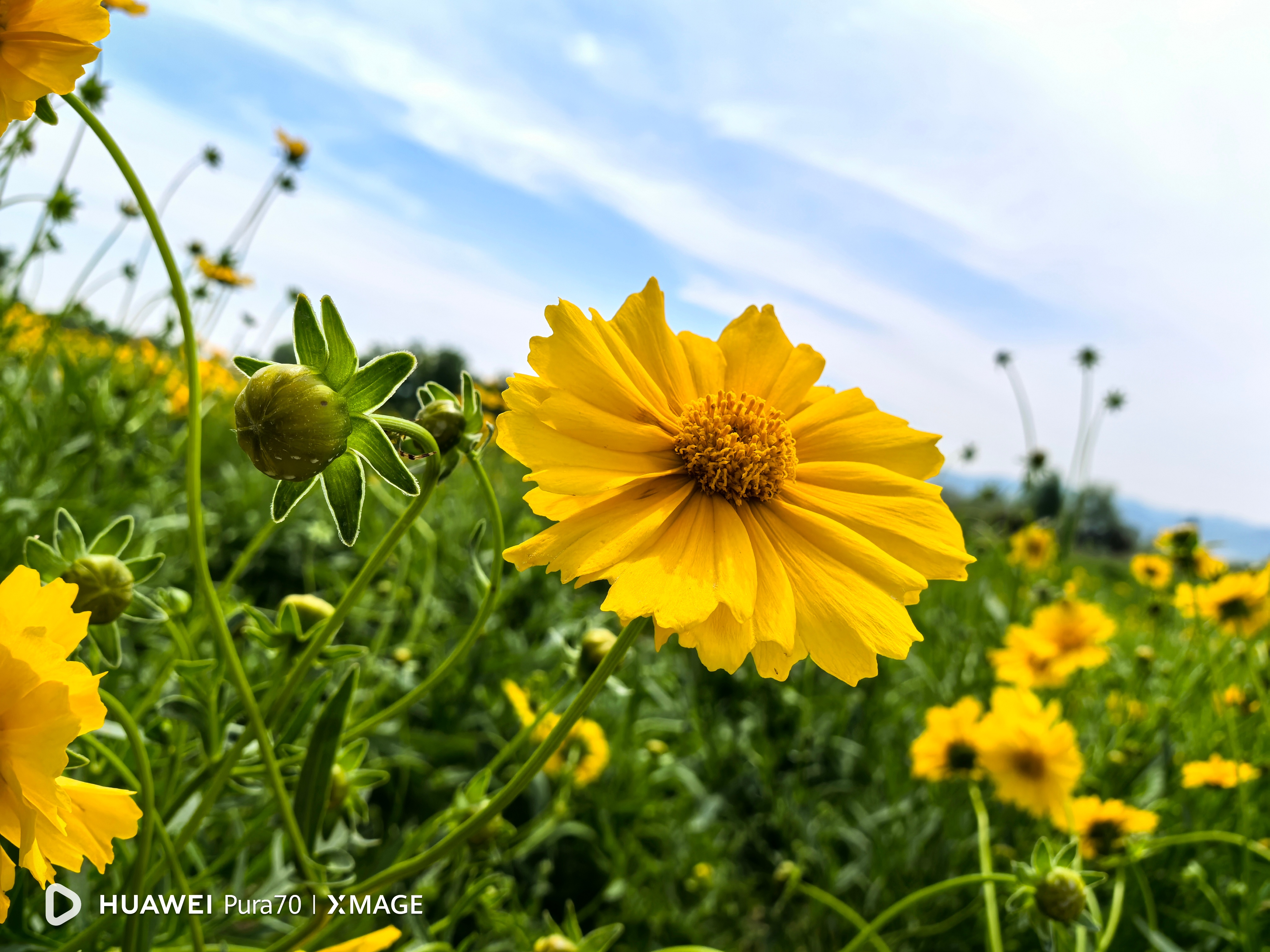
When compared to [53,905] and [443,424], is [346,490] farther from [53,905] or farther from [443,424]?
[53,905]

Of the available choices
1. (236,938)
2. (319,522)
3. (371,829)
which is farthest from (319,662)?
(319,522)

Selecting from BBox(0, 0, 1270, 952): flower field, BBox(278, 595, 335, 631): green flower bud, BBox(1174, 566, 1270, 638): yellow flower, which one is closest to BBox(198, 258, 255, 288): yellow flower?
BBox(0, 0, 1270, 952): flower field

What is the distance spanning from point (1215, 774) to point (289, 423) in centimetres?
191

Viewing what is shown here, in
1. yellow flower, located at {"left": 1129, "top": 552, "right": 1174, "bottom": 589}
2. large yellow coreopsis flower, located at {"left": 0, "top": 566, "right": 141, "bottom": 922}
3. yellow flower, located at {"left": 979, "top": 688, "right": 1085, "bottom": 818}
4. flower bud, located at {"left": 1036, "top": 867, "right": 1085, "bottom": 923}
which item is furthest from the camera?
yellow flower, located at {"left": 1129, "top": 552, "right": 1174, "bottom": 589}

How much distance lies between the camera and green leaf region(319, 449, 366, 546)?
1.48 feet

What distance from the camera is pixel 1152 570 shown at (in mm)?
2676

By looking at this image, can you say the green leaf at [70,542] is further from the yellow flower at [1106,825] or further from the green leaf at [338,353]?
the yellow flower at [1106,825]

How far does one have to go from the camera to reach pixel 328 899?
1.67 ft

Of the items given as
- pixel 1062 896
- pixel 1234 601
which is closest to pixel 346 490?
pixel 1062 896

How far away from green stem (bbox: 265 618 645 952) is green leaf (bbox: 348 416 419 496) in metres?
0.14

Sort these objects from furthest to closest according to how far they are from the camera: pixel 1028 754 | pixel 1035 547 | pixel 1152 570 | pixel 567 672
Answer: pixel 1035 547 < pixel 1152 570 < pixel 1028 754 < pixel 567 672

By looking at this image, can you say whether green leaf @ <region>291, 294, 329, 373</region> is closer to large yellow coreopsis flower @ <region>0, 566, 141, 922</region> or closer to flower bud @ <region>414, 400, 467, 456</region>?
flower bud @ <region>414, 400, 467, 456</region>

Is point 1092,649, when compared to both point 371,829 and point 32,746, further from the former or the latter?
point 32,746

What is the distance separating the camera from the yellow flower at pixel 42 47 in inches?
17.4
